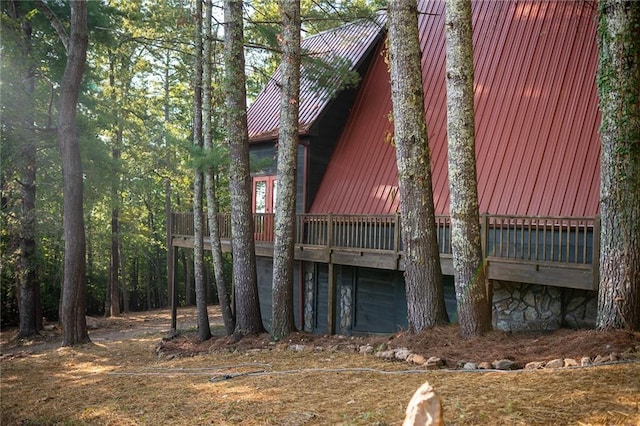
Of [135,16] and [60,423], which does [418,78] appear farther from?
[135,16]

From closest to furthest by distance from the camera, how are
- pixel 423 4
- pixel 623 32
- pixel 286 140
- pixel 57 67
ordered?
pixel 623 32, pixel 286 140, pixel 423 4, pixel 57 67

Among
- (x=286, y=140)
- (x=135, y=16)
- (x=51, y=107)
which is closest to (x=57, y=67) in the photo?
(x=51, y=107)

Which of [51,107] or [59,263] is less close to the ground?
[51,107]

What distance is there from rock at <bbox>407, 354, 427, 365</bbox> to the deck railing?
295 centimetres

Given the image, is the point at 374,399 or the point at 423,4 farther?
the point at 423,4

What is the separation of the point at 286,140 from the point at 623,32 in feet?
18.3

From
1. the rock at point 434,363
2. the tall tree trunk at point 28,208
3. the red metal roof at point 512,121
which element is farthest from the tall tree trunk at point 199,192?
the rock at point 434,363

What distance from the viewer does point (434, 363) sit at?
5.93 meters

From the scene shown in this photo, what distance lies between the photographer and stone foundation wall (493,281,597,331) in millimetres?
8773

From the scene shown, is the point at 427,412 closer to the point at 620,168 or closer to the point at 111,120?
the point at 620,168

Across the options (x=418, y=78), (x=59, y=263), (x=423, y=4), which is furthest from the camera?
(x=59, y=263)

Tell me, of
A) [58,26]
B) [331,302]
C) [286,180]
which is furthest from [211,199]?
[58,26]

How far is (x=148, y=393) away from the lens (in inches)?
259

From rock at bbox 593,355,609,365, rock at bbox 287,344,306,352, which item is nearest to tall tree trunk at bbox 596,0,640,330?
rock at bbox 593,355,609,365
